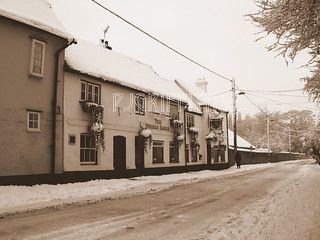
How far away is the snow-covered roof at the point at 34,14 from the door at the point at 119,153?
22.5 feet

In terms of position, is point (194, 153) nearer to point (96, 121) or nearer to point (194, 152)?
point (194, 152)

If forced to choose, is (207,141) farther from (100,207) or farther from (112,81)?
(100,207)

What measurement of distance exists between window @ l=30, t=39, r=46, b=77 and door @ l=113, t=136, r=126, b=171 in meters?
6.39

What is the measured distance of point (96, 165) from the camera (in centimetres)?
1861

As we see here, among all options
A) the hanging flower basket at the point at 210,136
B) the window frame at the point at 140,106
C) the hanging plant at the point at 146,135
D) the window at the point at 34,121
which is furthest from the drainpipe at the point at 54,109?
the hanging flower basket at the point at 210,136

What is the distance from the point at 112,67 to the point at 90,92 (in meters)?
3.99

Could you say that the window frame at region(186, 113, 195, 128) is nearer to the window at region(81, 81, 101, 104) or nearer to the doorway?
the doorway

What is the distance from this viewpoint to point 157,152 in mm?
24922

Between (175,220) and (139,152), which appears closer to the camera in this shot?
(175,220)

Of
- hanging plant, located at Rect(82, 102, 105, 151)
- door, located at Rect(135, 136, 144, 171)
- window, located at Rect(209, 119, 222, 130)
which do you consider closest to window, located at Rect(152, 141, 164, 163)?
door, located at Rect(135, 136, 144, 171)

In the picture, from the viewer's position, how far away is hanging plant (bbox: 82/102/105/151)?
18.0m

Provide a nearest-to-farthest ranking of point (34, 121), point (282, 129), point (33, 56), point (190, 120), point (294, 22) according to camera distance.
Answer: point (294, 22), point (34, 121), point (33, 56), point (190, 120), point (282, 129)

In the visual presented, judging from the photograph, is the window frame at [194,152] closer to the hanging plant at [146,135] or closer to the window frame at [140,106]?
the hanging plant at [146,135]

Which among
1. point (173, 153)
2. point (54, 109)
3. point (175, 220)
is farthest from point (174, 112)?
point (175, 220)
